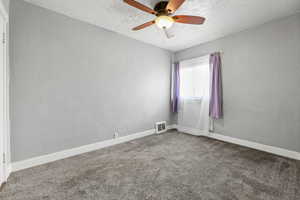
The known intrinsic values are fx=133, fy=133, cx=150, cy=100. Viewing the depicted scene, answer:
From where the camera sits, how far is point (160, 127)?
3852mm

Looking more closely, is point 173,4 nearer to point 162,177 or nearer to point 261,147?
point 162,177

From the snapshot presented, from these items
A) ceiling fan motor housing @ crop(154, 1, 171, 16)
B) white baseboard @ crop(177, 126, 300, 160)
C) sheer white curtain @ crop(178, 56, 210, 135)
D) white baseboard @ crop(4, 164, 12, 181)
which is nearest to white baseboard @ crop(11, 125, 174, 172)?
white baseboard @ crop(4, 164, 12, 181)

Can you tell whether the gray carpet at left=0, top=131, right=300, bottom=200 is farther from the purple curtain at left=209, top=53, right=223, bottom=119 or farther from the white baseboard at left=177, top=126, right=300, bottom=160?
the purple curtain at left=209, top=53, right=223, bottom=119

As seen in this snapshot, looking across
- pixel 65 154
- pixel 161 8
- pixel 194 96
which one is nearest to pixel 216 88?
pixel 194 96

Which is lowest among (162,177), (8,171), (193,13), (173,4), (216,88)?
(162,177)

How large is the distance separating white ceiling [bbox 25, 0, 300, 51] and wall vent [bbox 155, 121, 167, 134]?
2334 millimetres

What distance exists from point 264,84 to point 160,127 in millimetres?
2557

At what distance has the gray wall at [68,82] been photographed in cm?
193

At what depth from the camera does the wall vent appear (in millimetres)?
3763

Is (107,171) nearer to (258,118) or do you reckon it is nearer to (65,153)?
(65,153)

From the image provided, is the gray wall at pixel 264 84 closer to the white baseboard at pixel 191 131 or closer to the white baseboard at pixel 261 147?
the white baseboard at pixel 261 147

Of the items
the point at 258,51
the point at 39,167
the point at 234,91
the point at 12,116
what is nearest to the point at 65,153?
the point at 39,167

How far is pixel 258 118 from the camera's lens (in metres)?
2.69

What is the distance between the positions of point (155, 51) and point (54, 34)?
7.63 ft
